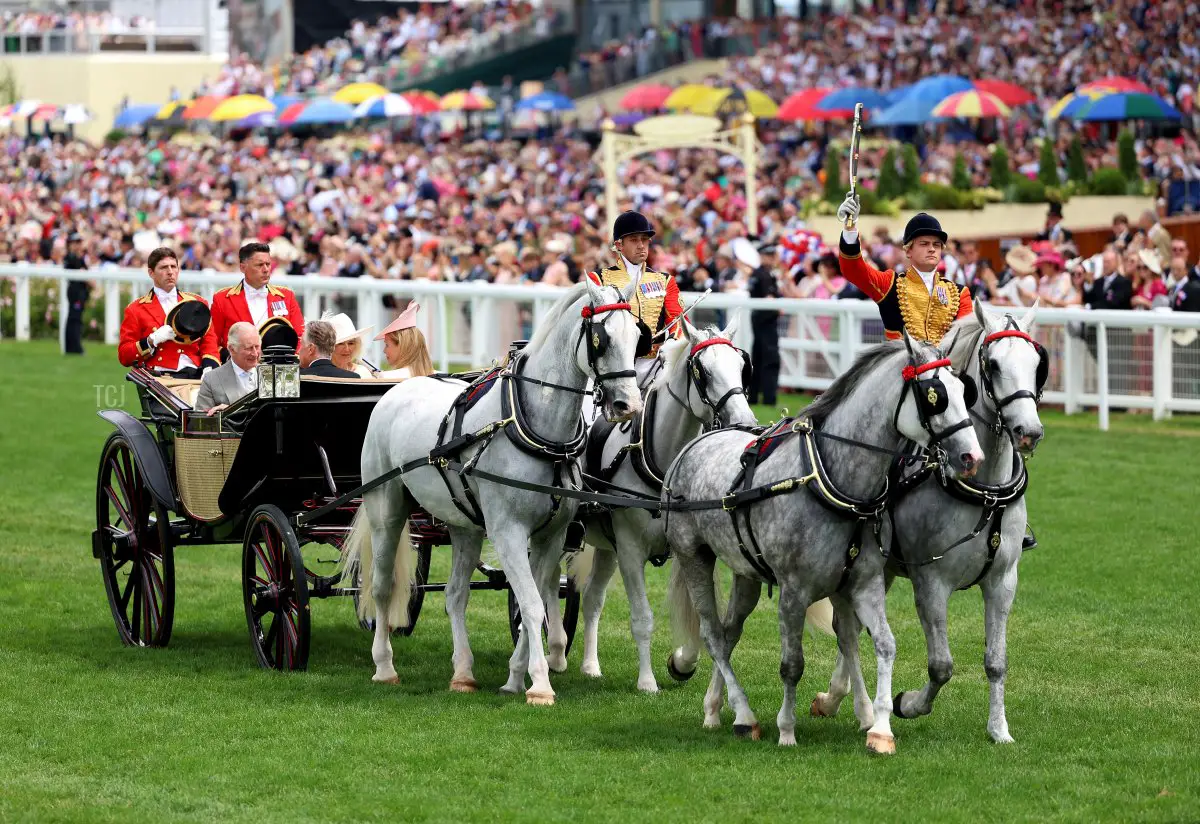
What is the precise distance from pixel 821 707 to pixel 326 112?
121 ft

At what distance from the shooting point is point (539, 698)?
879 centimetres

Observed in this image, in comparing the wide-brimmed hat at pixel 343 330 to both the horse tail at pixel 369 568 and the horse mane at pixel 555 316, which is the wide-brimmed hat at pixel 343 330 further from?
the horse mane at pixel 555 316

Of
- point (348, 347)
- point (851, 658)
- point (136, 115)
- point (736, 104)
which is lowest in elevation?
point (851, 658)

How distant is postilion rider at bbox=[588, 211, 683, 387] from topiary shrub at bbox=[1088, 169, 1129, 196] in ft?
62.7

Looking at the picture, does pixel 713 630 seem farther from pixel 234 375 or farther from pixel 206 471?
pixel 234 375

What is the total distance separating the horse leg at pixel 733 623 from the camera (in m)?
8.23

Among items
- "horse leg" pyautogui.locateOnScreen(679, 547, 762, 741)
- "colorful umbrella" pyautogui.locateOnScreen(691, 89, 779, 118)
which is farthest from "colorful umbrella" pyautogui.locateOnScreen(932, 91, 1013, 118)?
"horse leg" pyautogui.locateOnScreen(679, 547, 762, 741)

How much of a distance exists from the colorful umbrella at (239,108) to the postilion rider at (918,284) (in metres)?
37.0

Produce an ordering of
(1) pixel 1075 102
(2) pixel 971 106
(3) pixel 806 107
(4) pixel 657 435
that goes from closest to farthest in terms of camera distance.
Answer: (4) pixel 657 435
(1) pixel 1075 102
(2) pixel 971 106
(3) pixel 806 107

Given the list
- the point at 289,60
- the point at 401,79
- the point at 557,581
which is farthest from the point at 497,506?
the point at 289,60

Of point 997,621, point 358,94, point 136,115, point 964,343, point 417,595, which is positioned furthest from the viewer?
point 136,115

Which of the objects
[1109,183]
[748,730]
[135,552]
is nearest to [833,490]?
[748,730]

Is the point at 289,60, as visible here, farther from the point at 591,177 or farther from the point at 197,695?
the point at 197,695

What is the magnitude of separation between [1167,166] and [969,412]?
22.5m
